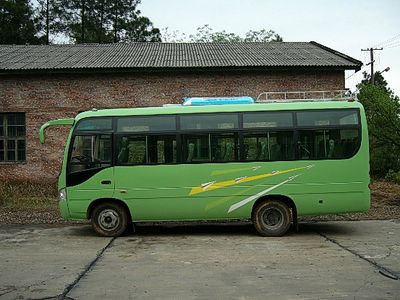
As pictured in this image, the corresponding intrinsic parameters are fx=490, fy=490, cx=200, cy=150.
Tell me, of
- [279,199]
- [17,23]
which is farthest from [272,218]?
[17,23]

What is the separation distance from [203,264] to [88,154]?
4.10 m

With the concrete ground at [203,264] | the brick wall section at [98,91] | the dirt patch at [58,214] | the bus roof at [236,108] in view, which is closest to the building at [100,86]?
the brick wall section at [98,91]

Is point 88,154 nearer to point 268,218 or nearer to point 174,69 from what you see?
point 268,218

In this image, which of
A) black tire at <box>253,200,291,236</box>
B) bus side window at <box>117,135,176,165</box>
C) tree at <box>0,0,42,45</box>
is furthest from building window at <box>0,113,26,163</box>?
tree at <box>0,0,42,45</box>

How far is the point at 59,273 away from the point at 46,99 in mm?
14871

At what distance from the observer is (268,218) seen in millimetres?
10656

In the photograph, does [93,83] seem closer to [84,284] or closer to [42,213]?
[42,213]

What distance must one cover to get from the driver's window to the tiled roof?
10332mm

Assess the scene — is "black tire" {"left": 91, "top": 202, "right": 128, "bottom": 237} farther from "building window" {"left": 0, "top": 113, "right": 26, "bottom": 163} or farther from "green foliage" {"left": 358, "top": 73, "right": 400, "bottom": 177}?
"building window" {"left": 0, "top": 113, "right": 26, "bottom": 163}

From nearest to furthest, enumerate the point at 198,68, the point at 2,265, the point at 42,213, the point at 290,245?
the point at 2,265 < the point at 290,245 < the point at 42,213 < the point at 198,68

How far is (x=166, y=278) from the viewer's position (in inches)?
274

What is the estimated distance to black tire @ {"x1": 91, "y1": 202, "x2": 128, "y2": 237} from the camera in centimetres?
1073

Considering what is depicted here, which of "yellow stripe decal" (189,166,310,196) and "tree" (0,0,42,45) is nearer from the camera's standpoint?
"yellow stripe decal" (189,166,310,196)

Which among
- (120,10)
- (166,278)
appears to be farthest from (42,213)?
(120,10)
